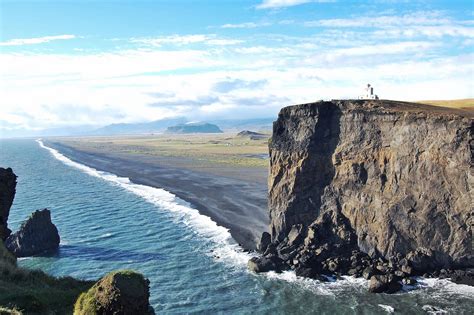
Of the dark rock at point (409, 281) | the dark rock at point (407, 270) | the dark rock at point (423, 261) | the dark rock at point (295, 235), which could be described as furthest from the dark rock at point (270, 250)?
the dark rock at point (423, 261)

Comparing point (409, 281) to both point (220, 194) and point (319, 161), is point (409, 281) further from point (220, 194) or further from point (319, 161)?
point (220, 194)

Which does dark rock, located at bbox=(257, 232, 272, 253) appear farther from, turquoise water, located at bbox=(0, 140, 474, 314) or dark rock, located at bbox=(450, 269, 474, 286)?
dark rock, located at bbox=(450, 269, 474, 286)

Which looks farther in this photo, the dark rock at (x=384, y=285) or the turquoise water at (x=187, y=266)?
the dark rock at (x=384, y=285)

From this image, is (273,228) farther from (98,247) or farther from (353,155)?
(98,247)

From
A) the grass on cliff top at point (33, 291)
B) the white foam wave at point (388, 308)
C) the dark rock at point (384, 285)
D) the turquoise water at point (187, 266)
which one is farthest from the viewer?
the dark rock at point (384, 285)

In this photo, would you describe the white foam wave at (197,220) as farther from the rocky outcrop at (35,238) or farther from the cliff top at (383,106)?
the cliff top at (383,106)

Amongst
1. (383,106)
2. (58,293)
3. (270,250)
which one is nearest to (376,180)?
(383,106)
